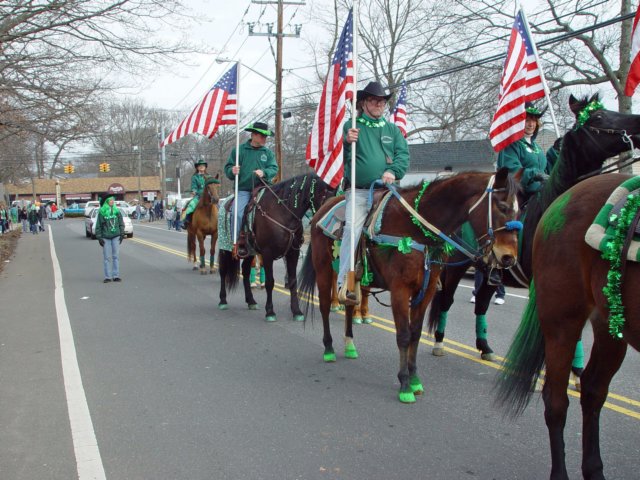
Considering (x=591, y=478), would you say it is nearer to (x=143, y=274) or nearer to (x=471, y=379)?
(x=471, y=379)

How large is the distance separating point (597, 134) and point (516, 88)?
10.6 feet

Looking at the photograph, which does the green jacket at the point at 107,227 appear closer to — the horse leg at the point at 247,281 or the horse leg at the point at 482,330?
the horse leg at the point at 247,281

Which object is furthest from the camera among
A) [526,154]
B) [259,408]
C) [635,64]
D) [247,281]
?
[247,281]

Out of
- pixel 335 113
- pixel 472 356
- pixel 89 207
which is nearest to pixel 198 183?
pixel 335 113

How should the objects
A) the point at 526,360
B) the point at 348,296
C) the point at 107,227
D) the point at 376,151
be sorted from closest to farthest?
the point at 526,360 → the point at 348,296 → the point at 376,151 → the point at 107,227

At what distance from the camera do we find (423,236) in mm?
5223

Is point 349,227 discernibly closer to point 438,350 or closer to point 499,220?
point 499,220

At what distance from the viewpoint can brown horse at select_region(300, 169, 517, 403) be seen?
467 cm

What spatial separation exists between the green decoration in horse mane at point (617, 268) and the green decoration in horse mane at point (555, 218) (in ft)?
Answer: 1.45

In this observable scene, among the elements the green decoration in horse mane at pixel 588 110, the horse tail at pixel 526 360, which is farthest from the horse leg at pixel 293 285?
the green decoration in horse mane at pixel 588 110

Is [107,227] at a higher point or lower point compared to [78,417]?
higher

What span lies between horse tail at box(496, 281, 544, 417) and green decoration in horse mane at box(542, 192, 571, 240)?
46cm

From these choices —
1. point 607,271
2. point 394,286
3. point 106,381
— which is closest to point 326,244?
point 394,286

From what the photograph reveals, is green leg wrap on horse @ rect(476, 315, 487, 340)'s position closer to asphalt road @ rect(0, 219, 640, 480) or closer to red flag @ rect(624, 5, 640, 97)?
asphalt road @ rect(0, 219, 640, 480)
